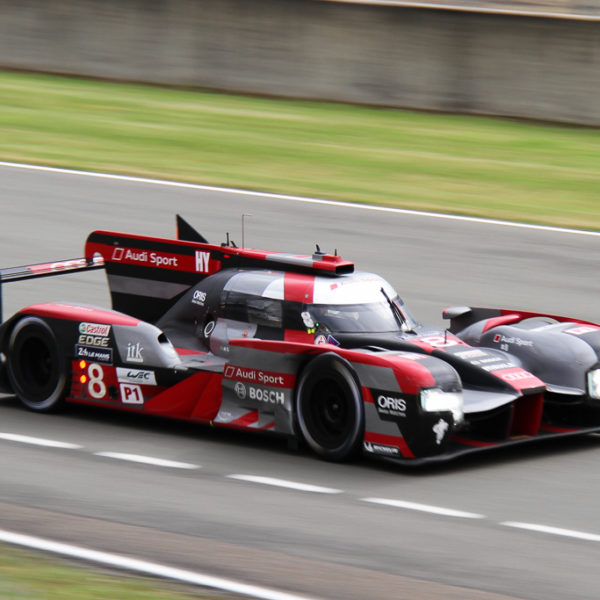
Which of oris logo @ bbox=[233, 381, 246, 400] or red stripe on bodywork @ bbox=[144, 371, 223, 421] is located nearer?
oris logo @ bbox=[233, 381, 246, 400]

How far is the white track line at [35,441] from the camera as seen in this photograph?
9406 millimetres

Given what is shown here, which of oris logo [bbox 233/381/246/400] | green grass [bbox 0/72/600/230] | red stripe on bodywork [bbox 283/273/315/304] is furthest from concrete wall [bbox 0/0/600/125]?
oris logo [bbox 233/381/246/400]

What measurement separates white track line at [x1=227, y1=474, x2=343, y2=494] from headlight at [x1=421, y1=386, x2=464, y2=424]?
0.79m

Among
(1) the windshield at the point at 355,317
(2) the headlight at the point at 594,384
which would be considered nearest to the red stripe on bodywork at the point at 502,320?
(1) the windshield at the point at 355,317

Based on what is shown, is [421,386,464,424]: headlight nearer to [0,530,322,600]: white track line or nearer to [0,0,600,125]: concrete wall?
[0,530,322,600]: white track line

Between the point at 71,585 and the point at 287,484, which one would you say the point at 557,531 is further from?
the point at 71,585

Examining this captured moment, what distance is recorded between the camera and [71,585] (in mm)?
6520

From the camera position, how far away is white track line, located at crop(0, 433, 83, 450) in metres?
9.41

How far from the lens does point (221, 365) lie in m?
9.73

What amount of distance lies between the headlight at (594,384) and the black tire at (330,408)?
187 cm

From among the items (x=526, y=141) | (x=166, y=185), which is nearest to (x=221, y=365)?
(x=166, y=185)

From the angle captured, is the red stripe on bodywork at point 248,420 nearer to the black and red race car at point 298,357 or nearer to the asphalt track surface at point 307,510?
the black and red race car at point 298,357

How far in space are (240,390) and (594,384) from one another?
2558mm

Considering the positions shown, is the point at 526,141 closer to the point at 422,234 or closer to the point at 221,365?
the point at 422,234
